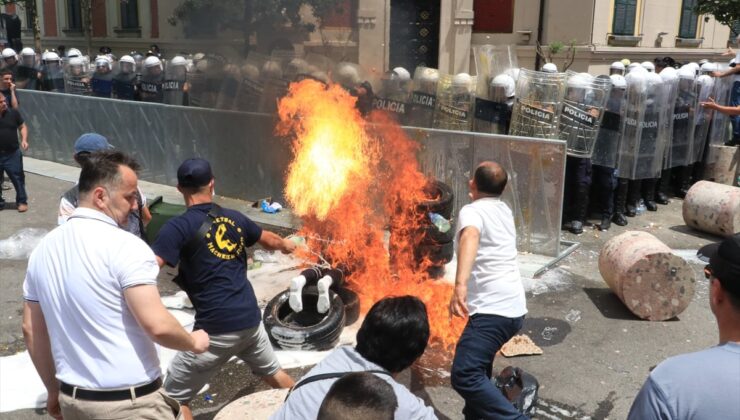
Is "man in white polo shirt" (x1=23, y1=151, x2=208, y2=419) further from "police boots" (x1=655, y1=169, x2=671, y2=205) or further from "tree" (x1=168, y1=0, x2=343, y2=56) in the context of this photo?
"police boots" (x1=655, y1=169, x2=671, y2=205)

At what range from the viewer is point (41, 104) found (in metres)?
12.7

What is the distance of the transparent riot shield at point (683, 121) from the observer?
980cm

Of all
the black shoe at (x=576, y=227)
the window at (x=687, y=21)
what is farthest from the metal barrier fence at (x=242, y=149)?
the window at (x=687, y=21)

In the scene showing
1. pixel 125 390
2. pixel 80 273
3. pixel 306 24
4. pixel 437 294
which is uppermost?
pixel 306 24

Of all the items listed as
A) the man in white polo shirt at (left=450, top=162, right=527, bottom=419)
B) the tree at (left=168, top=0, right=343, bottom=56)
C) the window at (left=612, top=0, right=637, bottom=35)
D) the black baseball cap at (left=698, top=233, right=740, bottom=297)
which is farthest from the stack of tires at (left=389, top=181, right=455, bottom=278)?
the window at (left=612, top=0, right=637, bottom=35)

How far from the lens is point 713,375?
6.14 feet

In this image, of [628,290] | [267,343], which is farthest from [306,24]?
[267,343]

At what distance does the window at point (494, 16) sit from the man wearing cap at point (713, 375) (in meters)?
18.7

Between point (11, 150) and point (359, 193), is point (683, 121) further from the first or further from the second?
point (11, 150)

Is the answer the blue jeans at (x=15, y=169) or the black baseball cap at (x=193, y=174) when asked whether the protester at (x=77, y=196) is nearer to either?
the black baseball cap at (x=193, y=174)

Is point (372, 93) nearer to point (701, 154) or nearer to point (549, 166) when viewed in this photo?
point (549, 166)

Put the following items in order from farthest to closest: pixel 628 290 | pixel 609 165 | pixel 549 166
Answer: pixel 609 165 → pixel 549 166 → pixel 628 290

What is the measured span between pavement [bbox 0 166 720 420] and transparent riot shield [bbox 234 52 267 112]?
4273mm

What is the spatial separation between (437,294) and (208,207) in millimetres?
2898
